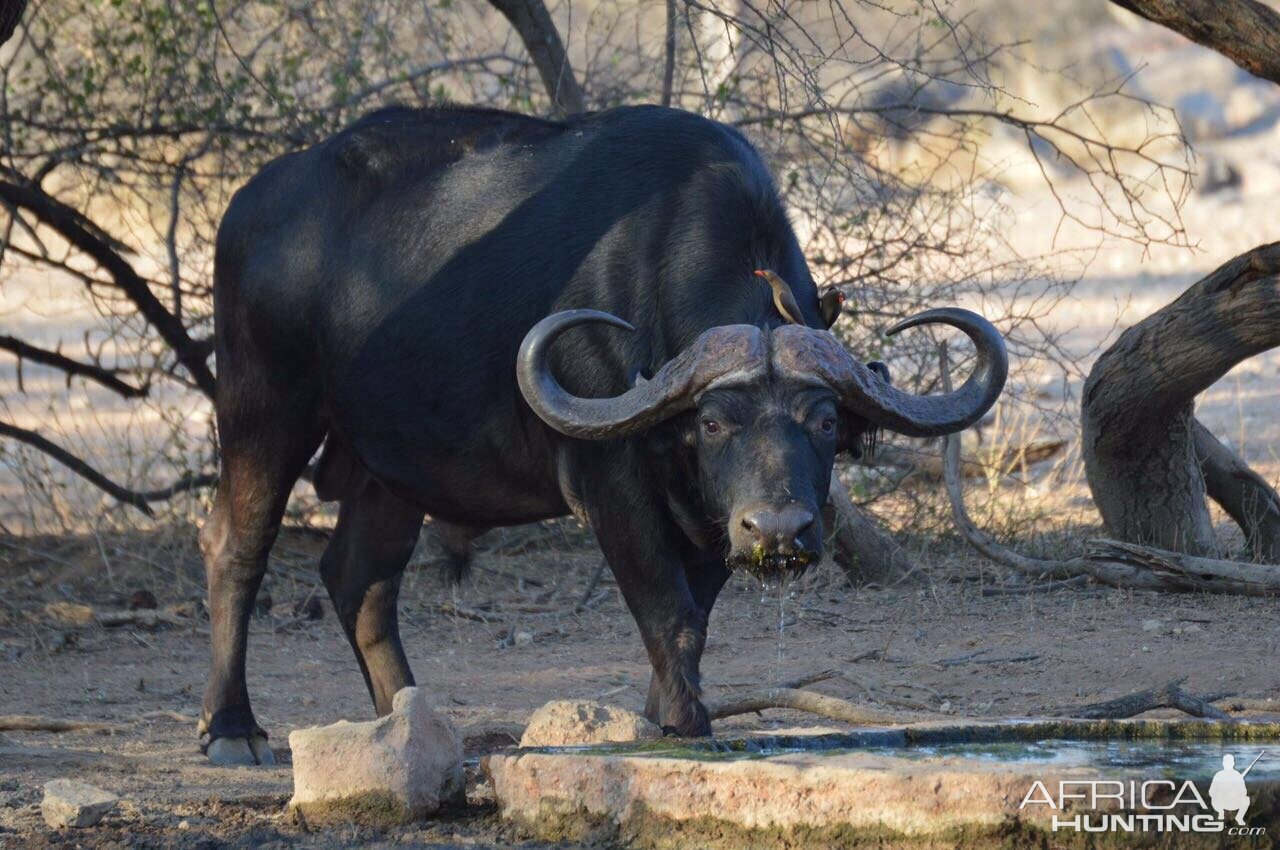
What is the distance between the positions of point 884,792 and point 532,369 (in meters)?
1.89

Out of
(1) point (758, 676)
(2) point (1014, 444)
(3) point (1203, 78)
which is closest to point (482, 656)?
(1) point (758, 676)

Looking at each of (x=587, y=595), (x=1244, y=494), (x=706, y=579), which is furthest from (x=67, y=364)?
(x=1244, y=494)

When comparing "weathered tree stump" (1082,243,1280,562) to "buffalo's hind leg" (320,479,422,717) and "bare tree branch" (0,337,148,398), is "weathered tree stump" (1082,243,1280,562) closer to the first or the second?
"buffalo's hind leg" (320,479,422,717)

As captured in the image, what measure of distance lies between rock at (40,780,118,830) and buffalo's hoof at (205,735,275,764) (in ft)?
4.86

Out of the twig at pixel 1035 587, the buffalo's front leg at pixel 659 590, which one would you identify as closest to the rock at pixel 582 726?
the buffalo's front leg at pixel 659 590

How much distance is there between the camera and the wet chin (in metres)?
4.63

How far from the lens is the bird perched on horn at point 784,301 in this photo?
16.9 feet

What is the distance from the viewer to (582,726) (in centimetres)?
450

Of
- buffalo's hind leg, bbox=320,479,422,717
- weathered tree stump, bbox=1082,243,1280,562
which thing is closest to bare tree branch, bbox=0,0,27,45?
buffalo's hind leg, bbox=320,479,422,717

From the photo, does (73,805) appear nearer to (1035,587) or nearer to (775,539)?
(775,539)

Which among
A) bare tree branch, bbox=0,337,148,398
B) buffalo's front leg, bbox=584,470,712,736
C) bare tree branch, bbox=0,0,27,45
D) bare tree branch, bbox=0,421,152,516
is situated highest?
bare tree branch, bbox=0,0,27,45

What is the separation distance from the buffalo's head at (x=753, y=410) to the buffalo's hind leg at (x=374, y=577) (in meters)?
1.55

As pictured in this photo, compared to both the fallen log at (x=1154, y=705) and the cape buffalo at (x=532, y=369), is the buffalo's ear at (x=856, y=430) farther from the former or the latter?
the fallen log at (x=1154, y=705)

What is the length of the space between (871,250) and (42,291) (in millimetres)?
13468
